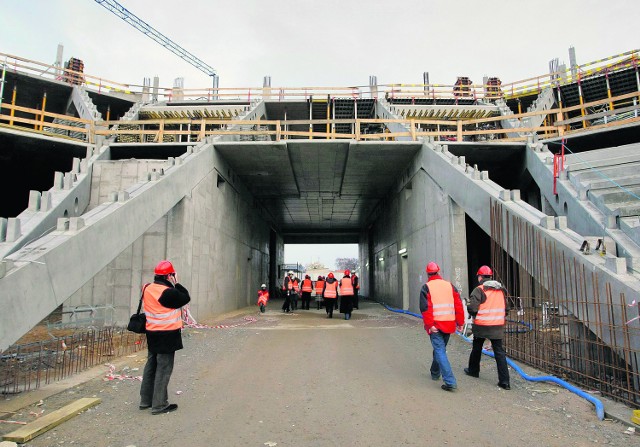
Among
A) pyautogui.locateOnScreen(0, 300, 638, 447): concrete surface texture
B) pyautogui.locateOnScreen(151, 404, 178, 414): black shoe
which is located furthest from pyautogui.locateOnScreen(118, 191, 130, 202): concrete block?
pyautogui.locateOnScreen(151, 404, 178, 414): black shoe

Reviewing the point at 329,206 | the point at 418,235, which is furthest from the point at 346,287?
the point at 329,206

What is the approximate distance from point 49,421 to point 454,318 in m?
4.93

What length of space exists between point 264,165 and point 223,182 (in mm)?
2045

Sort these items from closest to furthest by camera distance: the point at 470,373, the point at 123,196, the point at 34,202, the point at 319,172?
the point at 470,373 → the point at 123,196 → the point at 34,202 → the point at 319,172

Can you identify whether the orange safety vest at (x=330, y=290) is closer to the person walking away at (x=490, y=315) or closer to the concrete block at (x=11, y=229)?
the person walking away at (x=490, y=315)

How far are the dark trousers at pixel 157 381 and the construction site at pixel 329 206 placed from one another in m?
1.97

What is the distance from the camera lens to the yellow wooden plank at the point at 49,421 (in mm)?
3746

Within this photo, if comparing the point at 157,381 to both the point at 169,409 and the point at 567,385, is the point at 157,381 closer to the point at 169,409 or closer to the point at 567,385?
the point at 169,409

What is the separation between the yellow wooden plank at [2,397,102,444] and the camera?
3746 mm

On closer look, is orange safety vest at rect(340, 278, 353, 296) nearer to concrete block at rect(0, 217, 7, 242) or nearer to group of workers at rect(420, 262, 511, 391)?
group of workers at rect(420, 262, 511, 391)

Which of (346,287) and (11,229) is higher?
(11,229)

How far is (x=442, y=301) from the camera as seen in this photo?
18.3 ft

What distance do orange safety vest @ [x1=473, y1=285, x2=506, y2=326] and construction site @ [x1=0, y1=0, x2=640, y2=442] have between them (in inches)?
41.3

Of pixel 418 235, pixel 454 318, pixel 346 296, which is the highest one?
pixel 418 235
